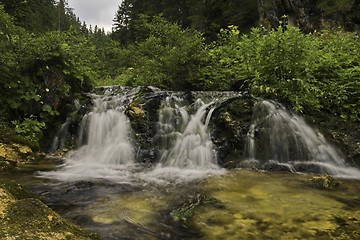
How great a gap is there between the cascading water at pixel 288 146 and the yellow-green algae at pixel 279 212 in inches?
43.2

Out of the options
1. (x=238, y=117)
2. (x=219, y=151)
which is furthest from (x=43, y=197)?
(x=238, y=117)

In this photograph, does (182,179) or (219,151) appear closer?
(182,179)

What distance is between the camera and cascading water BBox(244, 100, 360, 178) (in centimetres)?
512

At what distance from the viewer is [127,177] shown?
465 cm

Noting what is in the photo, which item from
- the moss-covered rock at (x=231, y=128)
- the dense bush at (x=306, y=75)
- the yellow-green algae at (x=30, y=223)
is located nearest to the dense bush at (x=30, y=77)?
the yellow-green algae at (x=30, y=223)

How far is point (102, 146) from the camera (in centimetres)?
668

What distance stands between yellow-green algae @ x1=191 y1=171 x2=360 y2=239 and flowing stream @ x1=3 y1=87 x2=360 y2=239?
0.5 inches

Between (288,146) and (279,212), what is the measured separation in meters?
3.28

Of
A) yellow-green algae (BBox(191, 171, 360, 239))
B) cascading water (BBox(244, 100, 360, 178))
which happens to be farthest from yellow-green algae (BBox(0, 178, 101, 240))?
cascading water (BBox(244, 100, 360, 178))

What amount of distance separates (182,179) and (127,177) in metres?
1.25

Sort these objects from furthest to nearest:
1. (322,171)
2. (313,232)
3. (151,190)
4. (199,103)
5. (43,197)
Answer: (199,103)
(322,171)
(151,190)
(43,197)
(313,232)

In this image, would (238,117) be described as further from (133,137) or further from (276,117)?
(133,137)

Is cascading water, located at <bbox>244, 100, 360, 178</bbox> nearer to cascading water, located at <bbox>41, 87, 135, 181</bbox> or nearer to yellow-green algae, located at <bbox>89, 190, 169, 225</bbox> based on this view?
yellow-green algae, located at <bbox>89, 190, 169, 225</bbox>

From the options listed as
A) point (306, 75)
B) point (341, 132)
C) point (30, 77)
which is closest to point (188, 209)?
point (341, 132)
